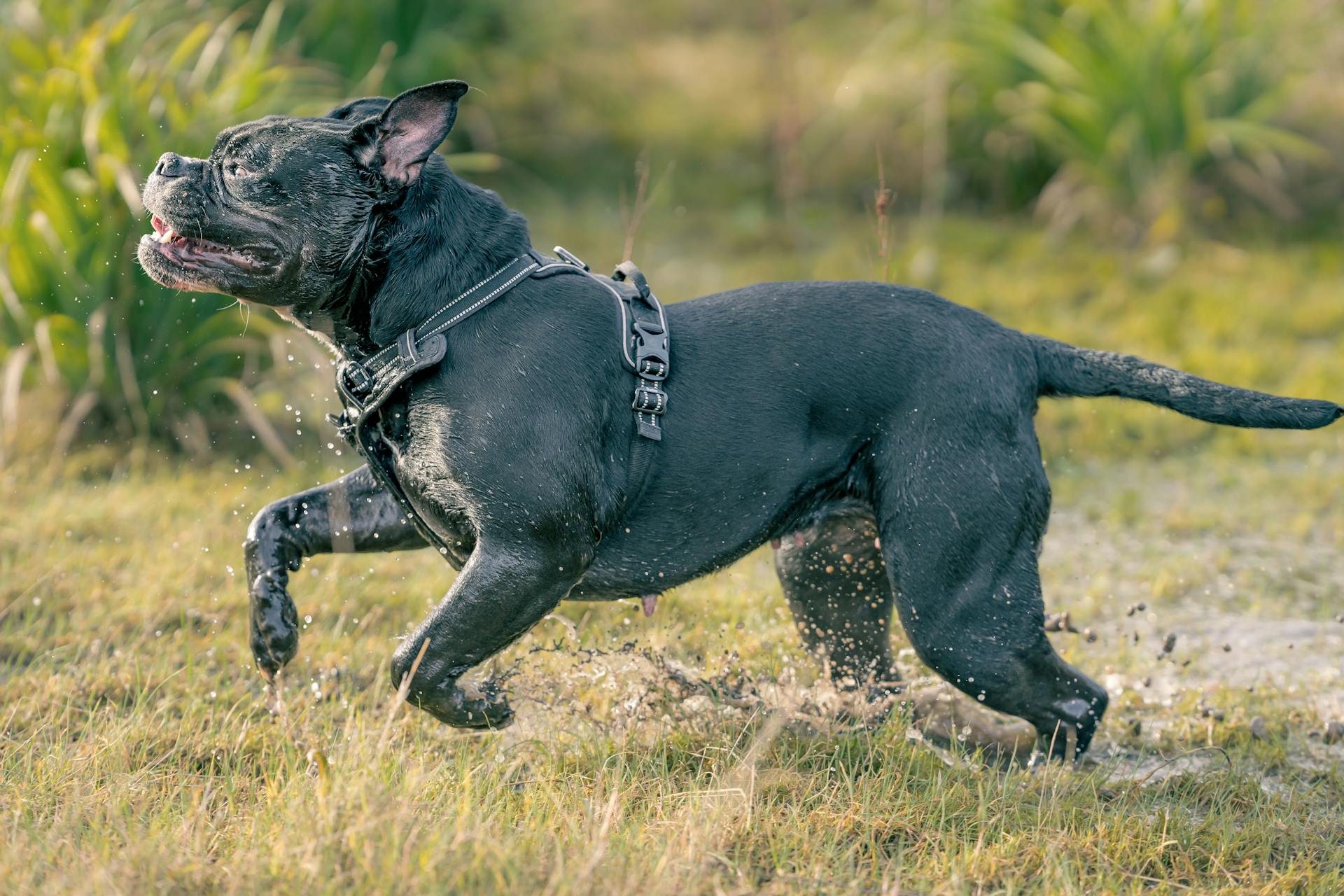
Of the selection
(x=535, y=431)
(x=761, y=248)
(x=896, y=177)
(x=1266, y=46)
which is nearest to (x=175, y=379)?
(x=535, y=431)

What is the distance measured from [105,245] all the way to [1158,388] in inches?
169

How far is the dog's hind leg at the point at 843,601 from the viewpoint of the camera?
3764mm

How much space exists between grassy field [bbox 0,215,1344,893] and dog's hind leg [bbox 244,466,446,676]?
239 millimetres

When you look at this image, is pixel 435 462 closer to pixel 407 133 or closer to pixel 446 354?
pixel 446 354

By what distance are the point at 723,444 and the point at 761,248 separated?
5.58 metres

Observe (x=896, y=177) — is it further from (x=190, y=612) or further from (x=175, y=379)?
(x=190, y=612)

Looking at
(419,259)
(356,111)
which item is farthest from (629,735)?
(356,111)

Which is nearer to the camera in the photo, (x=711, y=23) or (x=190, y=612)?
(x=190, y=612)

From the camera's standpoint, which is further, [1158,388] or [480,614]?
[1158,388]

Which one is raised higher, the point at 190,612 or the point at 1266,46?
the point at 1266,46

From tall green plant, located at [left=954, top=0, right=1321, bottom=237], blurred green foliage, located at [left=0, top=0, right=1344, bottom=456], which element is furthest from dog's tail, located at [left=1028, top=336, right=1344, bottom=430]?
tall green plant, located at [left=954, top=0, right=1321, bottom=237]

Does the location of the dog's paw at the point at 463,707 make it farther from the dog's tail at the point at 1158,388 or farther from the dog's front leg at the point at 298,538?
the dog's tail at the point at 1158,388

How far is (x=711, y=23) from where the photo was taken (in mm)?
12500

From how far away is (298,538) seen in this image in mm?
3521
